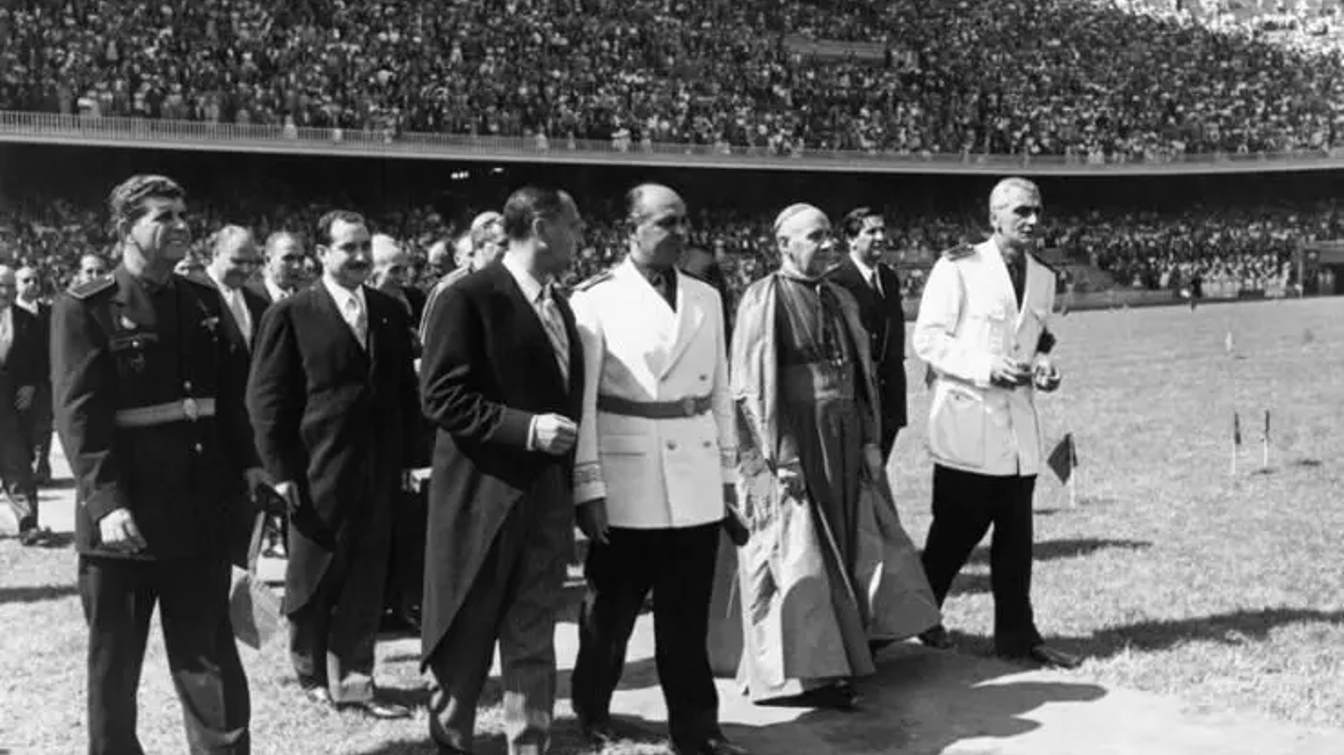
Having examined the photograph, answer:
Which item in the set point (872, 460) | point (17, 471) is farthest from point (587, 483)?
point (17, 471)

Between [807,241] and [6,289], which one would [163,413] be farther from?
[6,289]

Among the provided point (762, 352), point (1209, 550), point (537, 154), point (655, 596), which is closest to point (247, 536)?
point (655, 596)

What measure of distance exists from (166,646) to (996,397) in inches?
135

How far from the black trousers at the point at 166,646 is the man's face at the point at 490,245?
212 centimetres

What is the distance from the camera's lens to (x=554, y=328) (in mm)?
4691

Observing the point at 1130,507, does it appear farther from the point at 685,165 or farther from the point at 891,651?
the point at 685,165

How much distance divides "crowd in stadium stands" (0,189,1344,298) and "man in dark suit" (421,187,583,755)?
898 inches

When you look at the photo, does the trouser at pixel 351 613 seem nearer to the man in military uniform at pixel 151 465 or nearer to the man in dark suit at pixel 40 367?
the man in military uniform at pixel 151 465

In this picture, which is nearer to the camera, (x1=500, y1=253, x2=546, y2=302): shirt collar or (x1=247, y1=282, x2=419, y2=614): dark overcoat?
(x1=500, y1=253, x2=546, y2=302): shirt collar

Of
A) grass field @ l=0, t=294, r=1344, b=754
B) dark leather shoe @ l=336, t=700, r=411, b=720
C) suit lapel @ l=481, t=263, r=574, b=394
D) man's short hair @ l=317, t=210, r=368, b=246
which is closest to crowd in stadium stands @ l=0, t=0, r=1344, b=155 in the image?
grass field @ l=0, t=294, r=1344, b=754

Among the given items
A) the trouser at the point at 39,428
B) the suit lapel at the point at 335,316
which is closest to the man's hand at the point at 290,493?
the suit lapel at the point at 335,316

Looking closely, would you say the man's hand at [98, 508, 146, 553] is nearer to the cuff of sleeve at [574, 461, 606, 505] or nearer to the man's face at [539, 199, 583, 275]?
the cuff of sleeve at [574, 461, 606, 505]

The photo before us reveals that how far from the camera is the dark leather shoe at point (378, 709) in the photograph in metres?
5.58

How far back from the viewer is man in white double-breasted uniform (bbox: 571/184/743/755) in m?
4.84
